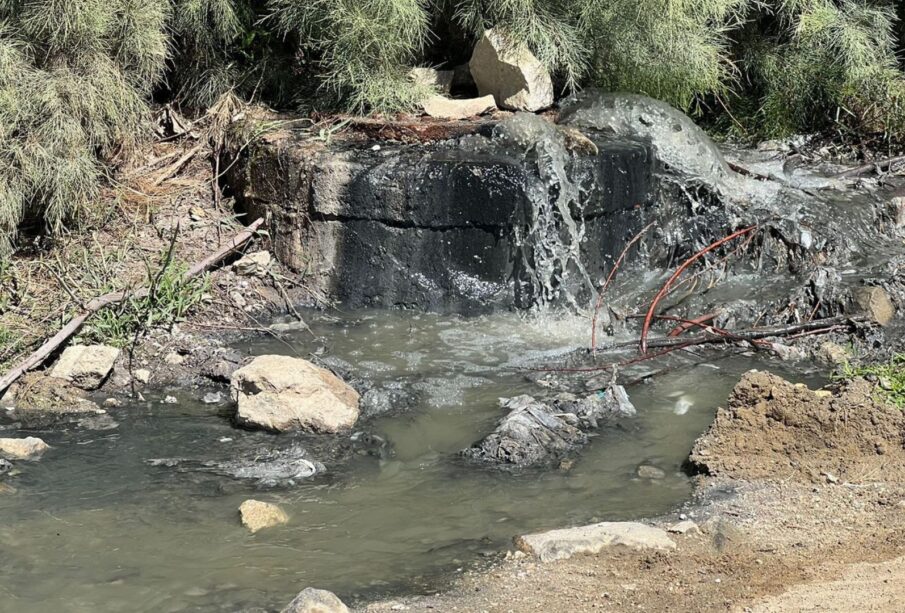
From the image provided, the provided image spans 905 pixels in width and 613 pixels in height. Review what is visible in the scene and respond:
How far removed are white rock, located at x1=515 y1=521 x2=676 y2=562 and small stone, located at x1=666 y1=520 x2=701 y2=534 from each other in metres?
0.05

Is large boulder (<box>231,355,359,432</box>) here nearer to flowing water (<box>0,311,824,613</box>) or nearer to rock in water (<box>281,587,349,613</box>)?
flowing water (<box>0,311,824,613</box>)

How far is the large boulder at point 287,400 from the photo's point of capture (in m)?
4.91

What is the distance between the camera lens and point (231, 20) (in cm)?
780

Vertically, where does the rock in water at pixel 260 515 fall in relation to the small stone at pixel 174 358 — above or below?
above

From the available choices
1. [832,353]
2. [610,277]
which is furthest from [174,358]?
[832,353]

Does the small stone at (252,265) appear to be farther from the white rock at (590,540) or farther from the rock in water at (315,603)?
the rock in water at (315,603)

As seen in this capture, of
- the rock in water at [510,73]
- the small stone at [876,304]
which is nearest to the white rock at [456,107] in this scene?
the rock in water at [510,73]

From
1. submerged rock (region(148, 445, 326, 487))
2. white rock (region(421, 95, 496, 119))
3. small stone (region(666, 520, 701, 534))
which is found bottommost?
submerged rock (region(148, 445, 326, 487))

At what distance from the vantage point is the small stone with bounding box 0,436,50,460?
4.70m

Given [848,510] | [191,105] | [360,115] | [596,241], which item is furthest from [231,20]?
[848,510]

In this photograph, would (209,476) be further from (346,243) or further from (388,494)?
(346,243)

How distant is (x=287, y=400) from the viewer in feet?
16.2

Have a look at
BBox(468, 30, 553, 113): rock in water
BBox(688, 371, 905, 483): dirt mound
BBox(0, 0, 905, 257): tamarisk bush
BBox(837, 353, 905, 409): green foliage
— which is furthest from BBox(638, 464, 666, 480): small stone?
BBox(468, 30, 553, 113): rock in water

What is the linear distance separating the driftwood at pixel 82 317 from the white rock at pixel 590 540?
9.86ft
